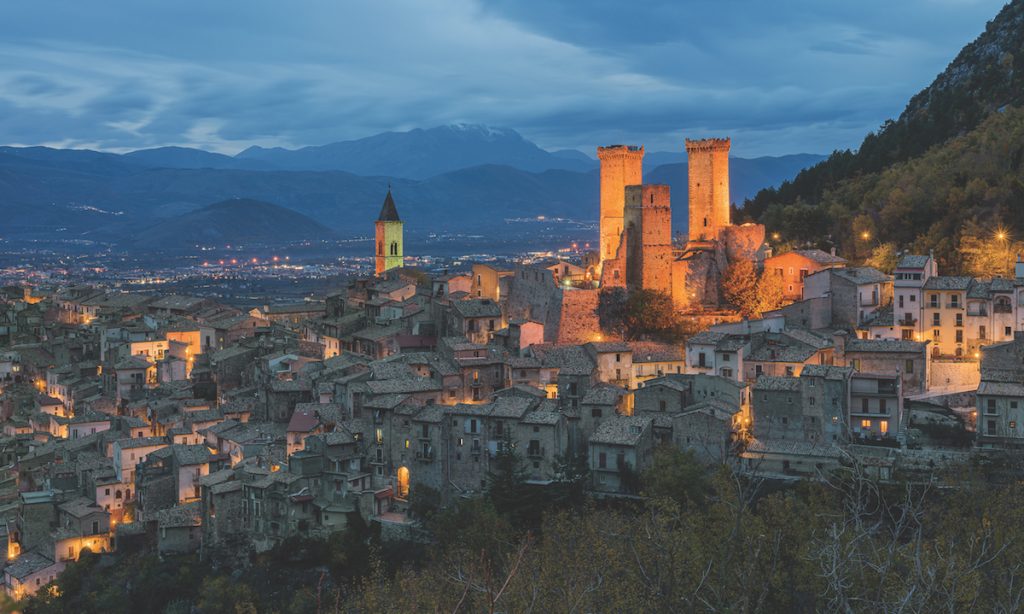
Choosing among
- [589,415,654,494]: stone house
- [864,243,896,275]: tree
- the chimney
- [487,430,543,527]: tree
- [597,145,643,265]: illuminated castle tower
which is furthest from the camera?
[597,145,643,265]: illuminated castle tower

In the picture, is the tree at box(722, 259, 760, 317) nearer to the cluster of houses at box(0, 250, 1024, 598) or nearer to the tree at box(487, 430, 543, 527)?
the cluster of houses at box(0, 250, 1024, 598)

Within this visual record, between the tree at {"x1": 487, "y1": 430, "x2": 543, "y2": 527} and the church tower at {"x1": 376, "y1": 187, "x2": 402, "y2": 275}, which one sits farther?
the church tower at {"x1": 376, "y1": 187, "x2": 402, "y2": 275}

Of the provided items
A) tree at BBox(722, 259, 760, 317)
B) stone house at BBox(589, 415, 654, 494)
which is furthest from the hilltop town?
tree at BBox(722, 259, 760, 317)

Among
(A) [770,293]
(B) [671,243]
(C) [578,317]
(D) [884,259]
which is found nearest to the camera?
(C) [578,317]

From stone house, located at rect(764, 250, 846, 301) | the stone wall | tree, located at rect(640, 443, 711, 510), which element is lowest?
tree, located at rect(640, 443, 711, 510)

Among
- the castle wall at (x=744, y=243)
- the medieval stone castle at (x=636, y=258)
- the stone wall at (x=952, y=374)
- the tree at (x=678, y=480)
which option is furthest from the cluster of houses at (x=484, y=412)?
the castle wall at (x=744, y=243)

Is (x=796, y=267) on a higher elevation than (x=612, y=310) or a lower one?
higher

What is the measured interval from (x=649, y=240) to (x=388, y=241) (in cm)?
3228

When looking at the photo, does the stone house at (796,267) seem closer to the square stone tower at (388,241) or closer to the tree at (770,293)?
the tree at (770,293)

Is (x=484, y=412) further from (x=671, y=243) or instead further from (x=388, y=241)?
(x=388, y=241)

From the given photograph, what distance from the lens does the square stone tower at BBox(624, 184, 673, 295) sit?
45750 millimetres

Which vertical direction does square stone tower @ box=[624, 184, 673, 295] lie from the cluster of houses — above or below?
above

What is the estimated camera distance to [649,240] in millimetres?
45906

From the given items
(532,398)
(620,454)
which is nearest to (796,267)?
(532,398)
